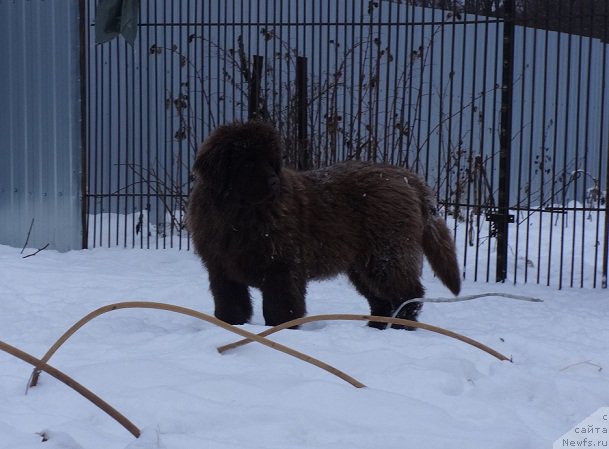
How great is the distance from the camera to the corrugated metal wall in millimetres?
8227

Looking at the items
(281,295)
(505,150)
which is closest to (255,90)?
(505,150)

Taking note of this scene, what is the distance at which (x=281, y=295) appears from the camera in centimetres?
458

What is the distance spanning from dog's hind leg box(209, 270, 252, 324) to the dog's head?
52 centimetres

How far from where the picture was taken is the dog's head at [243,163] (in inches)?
172

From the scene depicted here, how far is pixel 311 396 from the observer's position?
94.6 inches

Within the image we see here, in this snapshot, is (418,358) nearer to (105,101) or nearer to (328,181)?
(328,181)

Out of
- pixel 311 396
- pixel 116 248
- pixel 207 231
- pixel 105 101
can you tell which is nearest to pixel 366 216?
pixel 207 231

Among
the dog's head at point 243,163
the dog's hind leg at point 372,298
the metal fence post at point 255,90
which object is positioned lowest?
the dog's hind leg at point 372,298

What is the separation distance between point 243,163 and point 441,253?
4.87 ft

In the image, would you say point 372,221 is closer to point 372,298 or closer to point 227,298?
point 372,298

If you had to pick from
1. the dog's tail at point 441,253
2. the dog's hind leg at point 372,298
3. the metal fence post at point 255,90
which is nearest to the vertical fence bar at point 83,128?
the metal fence post at point 255,90

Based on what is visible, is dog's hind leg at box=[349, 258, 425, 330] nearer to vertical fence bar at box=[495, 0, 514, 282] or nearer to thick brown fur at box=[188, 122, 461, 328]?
thick brown fur at box=[188, 122, 461, 328]

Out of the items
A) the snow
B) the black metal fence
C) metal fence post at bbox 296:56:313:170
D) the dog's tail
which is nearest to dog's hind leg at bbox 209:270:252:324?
the snow

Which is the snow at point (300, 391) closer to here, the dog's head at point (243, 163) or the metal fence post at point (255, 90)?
the dog's head at point (243, 163)
